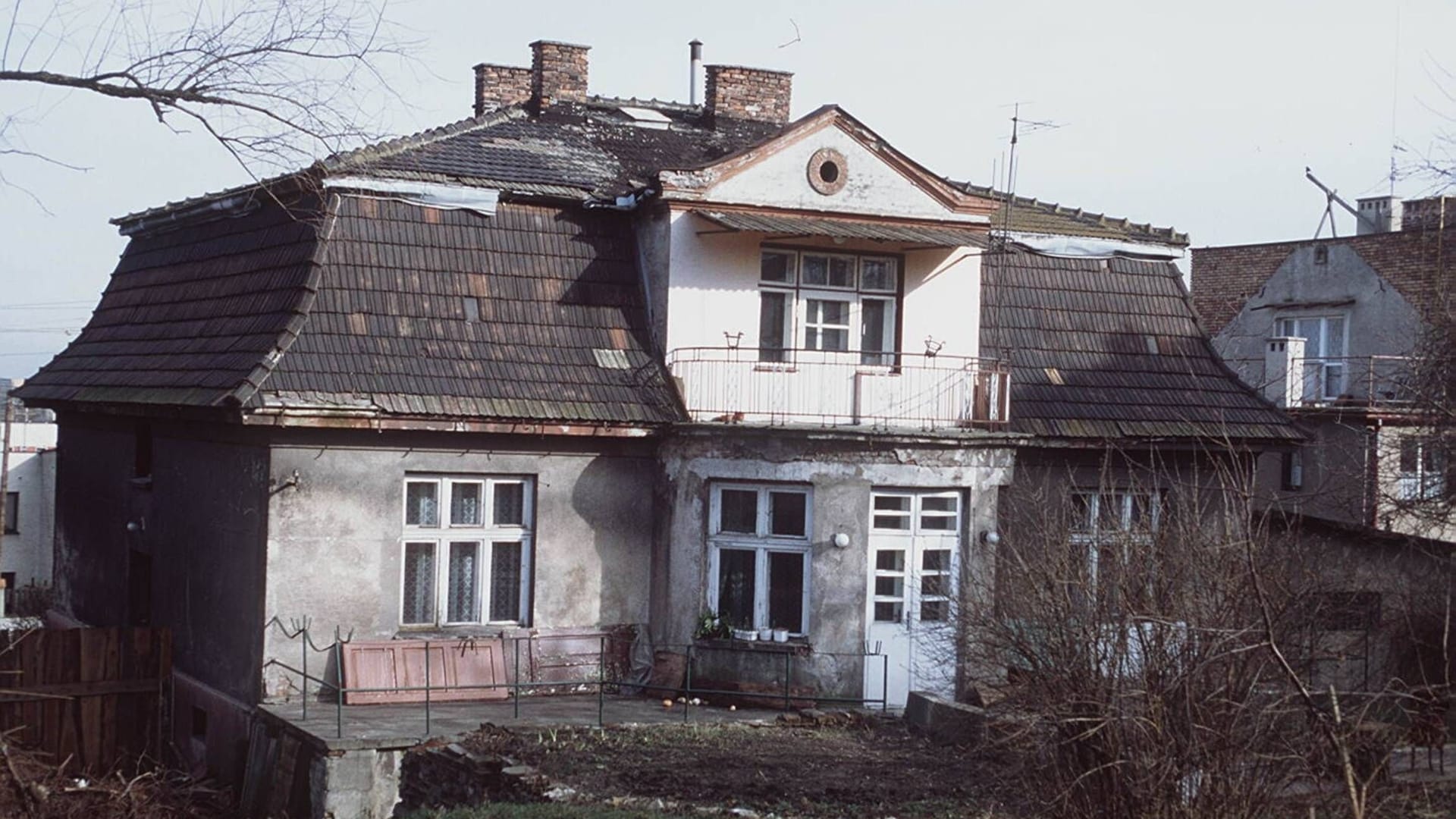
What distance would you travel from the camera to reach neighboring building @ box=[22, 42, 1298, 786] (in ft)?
55.0

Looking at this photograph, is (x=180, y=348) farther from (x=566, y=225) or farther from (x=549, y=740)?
(x=549, y=740)

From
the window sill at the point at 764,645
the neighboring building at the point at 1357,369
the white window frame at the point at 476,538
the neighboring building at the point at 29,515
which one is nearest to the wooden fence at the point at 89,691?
the white window frame at the point at 476,538

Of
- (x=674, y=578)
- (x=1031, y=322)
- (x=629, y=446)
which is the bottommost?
(x=674, y=578)

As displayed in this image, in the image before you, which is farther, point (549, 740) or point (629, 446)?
point (629, 446)

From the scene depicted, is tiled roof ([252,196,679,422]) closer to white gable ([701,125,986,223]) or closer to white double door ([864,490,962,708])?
white gable ([701,125,986,223])

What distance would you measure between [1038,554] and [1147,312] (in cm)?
1144

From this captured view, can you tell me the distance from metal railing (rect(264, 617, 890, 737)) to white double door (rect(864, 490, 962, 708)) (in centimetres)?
19

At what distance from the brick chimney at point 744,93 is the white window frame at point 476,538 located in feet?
24.3

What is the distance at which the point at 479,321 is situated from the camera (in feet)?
57.9

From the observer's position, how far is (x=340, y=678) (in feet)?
52.6

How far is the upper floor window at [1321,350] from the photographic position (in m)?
30.0

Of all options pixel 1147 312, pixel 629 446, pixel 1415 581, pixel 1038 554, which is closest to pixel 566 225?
pixel 629 446

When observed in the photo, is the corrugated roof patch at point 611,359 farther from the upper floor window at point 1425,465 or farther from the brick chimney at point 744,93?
the upper floor window at point 1425,465

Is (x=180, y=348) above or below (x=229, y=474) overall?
above
